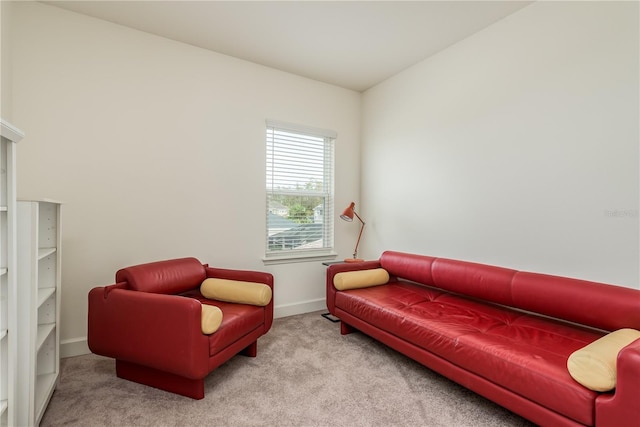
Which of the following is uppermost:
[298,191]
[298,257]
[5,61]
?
[5,61]

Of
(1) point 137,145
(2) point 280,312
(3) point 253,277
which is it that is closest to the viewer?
(3) point 253,277

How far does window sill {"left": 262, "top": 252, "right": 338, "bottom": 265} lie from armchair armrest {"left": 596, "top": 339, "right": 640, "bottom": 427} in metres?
2.75

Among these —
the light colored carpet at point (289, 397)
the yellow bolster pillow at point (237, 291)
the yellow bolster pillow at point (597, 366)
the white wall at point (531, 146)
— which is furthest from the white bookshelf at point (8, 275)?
the white wall at point (531, 146)

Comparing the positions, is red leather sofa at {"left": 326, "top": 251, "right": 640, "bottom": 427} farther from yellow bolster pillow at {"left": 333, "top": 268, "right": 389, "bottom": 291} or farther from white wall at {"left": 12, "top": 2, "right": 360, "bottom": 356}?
white wall at {"left": 12, "top": 2, "right": 360, "bottom": 356}

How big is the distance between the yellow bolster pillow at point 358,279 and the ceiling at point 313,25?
2.22 meters

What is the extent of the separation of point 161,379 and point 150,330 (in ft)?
1.29

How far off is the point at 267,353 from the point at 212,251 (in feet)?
3.80

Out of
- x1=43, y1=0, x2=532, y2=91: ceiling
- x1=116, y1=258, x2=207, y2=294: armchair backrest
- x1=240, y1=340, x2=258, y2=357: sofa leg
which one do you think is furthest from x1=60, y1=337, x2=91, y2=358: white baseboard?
x1=43, y1=0, x2=532, y2=91: ceiling

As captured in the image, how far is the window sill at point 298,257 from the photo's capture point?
3.43 metres

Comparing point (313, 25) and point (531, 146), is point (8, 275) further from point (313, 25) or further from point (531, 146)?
point (531, 146)

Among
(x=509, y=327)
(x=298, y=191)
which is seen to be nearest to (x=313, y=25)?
(x=298, y=191)

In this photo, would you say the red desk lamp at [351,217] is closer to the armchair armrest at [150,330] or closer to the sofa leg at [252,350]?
the sofa leg at [252,350]

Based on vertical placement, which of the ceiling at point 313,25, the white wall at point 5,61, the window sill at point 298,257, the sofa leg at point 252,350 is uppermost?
the ceiling at point 313,25

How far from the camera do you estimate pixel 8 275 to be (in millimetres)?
1393
